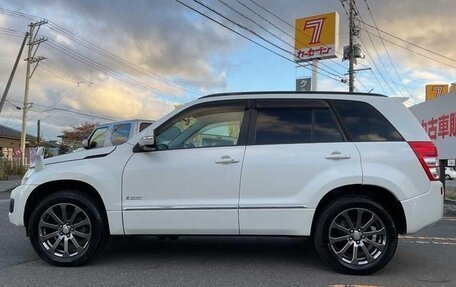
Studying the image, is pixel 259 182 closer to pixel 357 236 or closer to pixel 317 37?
pixel 357 236

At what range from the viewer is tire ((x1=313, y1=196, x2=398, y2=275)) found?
5.33 meters

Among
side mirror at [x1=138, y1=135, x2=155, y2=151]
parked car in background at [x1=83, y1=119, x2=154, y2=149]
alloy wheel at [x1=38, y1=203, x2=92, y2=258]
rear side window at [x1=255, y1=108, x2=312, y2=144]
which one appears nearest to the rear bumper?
rear side window at [x1=255, y1=108, x2=312, y2=144]

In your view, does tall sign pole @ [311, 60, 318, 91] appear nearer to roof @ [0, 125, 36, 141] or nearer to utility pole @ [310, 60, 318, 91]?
utility pole @ [310, 60, 318, 91]

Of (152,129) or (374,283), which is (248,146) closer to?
(152,129)

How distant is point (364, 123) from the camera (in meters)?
5.60

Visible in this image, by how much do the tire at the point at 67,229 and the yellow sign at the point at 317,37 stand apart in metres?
28.1

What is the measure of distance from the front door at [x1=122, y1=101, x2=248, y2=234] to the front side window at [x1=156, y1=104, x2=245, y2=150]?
0.02m

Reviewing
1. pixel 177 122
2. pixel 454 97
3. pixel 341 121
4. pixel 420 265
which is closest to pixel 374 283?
pixel 420 265

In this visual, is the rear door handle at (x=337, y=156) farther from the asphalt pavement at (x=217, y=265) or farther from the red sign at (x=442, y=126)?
the red sign at (x=442, y=126)

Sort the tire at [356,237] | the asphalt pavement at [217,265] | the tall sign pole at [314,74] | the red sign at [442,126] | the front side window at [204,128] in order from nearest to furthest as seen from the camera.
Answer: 1. the asphalt pavement at [217,265]
2. the tire at [356,237]
3. the front side window at [204,128]
4. the red sign at [442,126]
5. the tall sign pole at [314,74]

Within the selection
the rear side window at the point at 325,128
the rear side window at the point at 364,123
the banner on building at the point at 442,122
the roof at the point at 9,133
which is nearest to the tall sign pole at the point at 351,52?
the banner on building at the point at 442,122

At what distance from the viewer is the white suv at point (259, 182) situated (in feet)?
17.5

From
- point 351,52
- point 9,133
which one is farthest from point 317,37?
point 9,133

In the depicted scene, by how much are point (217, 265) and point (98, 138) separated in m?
8.18
